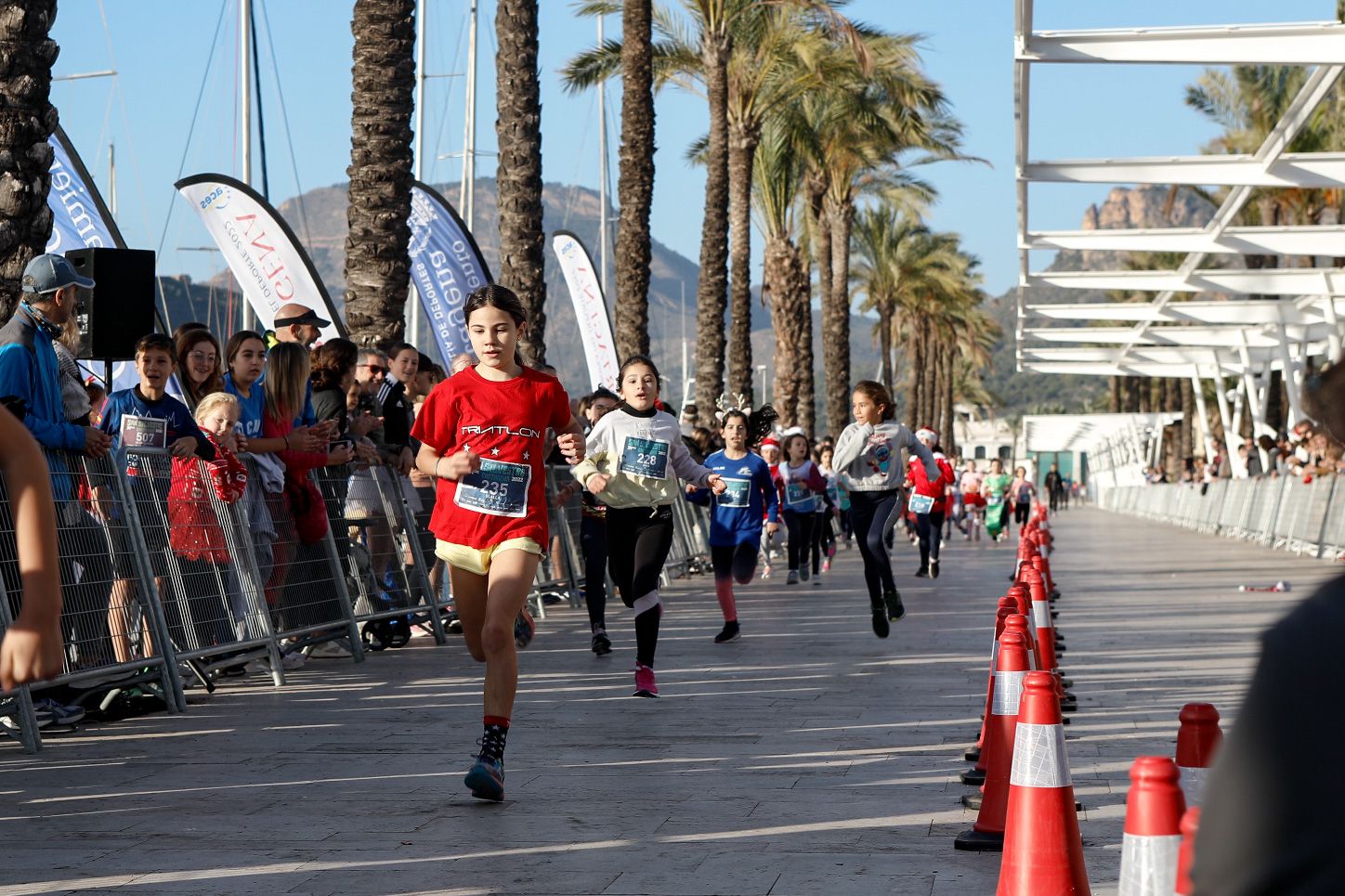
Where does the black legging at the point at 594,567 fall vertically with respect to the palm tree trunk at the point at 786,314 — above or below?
below

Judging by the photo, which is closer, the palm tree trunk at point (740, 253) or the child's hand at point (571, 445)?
the child's hand at point (571, 445)

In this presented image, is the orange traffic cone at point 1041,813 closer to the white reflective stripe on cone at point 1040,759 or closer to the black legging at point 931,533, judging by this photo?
the white reflective stripe on cone at point 1040,759

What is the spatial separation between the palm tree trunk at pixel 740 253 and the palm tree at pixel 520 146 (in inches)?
504

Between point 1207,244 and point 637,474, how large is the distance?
20.3 meters

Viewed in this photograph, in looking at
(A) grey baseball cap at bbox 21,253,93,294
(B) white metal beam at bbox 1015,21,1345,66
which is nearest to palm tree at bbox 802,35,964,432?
(B) white metal beam at bbox 1015,21,1345,66

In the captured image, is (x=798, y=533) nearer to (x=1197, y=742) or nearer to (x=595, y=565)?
(x=595, y=565)

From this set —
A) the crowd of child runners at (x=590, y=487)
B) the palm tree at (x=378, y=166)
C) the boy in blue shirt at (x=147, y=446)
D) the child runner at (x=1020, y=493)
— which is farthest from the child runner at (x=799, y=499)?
the child runner at (x=1020, y=493)

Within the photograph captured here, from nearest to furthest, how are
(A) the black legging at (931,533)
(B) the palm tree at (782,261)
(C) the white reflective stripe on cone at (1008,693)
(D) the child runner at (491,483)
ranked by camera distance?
(C) the white reflective stripe on cone at (1008,693), (D) the child runner at (491,483), (A) the black legging at (931,533), (B) the palm tree at (782,261)

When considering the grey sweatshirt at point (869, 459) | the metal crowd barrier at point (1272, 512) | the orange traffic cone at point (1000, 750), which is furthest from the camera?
the metal crowd barrier at point (1272, 512)

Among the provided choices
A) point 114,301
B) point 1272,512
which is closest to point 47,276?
point 114,301

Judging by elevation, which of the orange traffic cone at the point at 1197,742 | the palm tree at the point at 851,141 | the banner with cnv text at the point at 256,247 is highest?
the palm tree at the point at 851,141

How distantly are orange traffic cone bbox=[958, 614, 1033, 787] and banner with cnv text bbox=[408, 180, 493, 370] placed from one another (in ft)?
38.4

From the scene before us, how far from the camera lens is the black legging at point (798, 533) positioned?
21797mm

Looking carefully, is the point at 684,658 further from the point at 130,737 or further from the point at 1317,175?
the point at 1317,175
